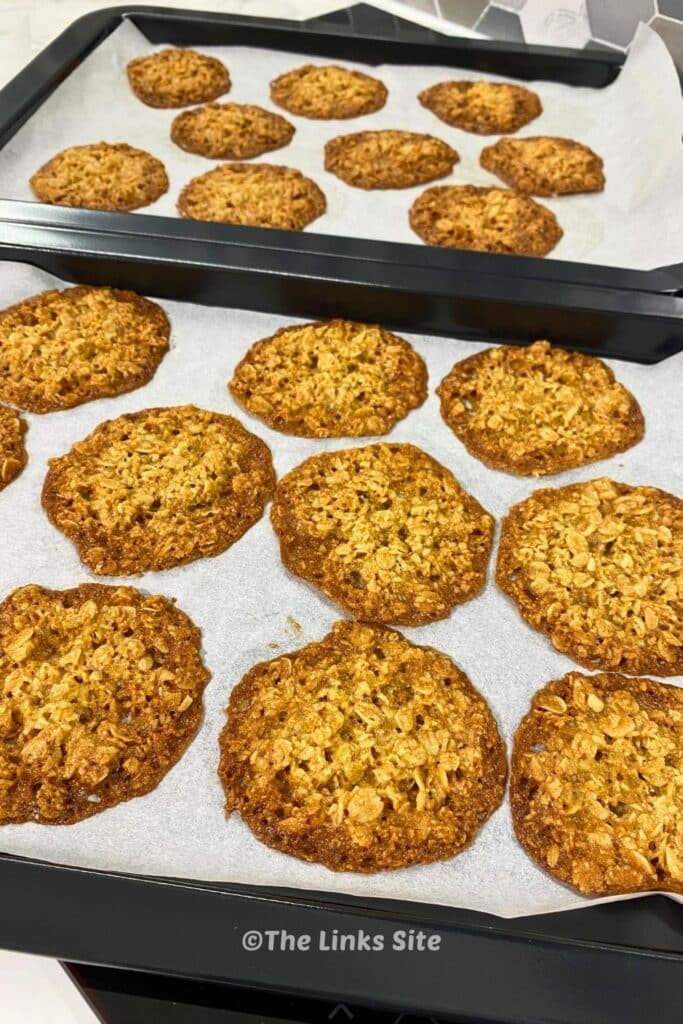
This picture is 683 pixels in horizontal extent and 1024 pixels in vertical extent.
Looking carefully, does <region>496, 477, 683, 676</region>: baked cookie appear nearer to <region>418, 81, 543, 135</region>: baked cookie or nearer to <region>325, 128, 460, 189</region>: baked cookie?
<region>325, 128, 460, 189</region>: baked cookie

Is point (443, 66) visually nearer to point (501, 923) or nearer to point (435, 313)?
point (435, 313)

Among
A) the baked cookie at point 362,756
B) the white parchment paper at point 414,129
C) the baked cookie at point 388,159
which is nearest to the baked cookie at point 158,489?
the baked cookie at point 362,756

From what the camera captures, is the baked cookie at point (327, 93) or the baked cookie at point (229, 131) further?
the baked cookie at point (327, 93)

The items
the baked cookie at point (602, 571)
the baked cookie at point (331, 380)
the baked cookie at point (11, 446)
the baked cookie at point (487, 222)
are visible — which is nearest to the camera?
the baked cookie at point (602, 571)

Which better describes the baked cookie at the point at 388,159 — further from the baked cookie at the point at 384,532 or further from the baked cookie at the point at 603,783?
the baked cookie at the point at 603,783

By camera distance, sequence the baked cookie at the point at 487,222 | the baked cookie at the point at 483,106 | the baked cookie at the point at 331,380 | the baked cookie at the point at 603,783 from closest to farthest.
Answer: the baked cookie at the point at 603,783 → the baked cookie at the point at 331,380 → the baked cookie at the point at 487,222 → the baked cookie at the point at 483,106

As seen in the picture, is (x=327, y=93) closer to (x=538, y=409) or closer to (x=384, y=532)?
(x=538, y=409)
